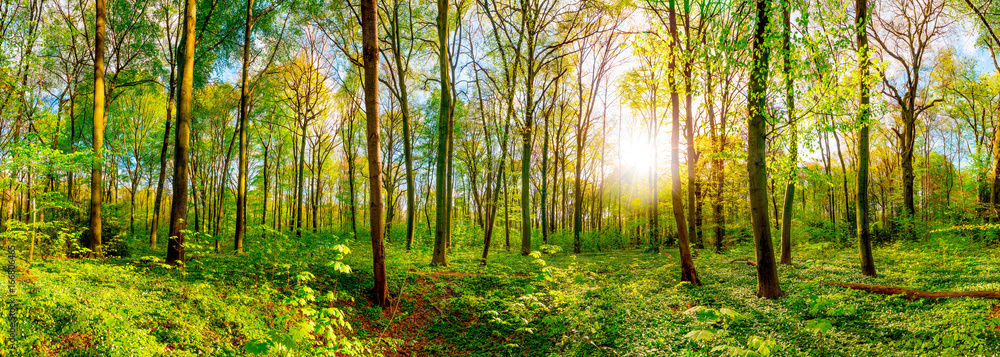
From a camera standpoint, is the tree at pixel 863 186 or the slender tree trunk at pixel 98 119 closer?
the tree at pixel 863 186

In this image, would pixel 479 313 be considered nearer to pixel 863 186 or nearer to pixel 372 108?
pixel 372 108

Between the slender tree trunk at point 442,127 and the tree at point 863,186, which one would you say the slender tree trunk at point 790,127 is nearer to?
the tree at point 863,186

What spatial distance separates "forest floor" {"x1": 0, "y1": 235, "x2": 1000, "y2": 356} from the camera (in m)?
3.37

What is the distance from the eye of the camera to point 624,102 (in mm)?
18125

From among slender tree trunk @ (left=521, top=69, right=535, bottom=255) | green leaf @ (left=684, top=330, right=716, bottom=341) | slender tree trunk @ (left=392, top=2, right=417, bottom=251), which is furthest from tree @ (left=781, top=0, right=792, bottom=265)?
slender tree trunk @ (left=392, top=2, right=417, bottom=251)

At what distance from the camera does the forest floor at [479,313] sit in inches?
132

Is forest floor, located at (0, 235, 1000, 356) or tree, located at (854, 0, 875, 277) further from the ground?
tree, located at (854, 0, 875, 277)

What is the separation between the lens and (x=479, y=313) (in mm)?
6906

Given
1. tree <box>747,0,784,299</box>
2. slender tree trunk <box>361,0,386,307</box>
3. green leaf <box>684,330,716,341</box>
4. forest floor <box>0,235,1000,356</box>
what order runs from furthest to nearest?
tree <box>747,0,784,299</box> < slender tree trunk <box>361,0,386,307</box> < forest floor <box>0,235,1000,356</box> < green leaf <box>684,330,716,341</box>

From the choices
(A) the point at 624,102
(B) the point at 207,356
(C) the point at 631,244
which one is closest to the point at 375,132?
(B) the point at 207,356

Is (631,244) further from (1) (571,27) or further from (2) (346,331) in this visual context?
(2) (346,331)

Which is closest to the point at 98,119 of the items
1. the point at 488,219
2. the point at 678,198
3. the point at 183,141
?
the point at 183,141

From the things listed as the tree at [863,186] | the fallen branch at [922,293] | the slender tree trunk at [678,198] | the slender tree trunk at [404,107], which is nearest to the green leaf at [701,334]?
the fallen branch at [922,293]

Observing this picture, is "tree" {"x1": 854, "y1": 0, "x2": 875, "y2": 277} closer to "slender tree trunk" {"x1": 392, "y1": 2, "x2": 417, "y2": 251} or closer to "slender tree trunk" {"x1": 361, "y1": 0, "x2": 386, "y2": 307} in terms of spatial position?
"slender tree trunk" {"x1": 361, "y1": 0, "x2": 386, "y2": 307}
